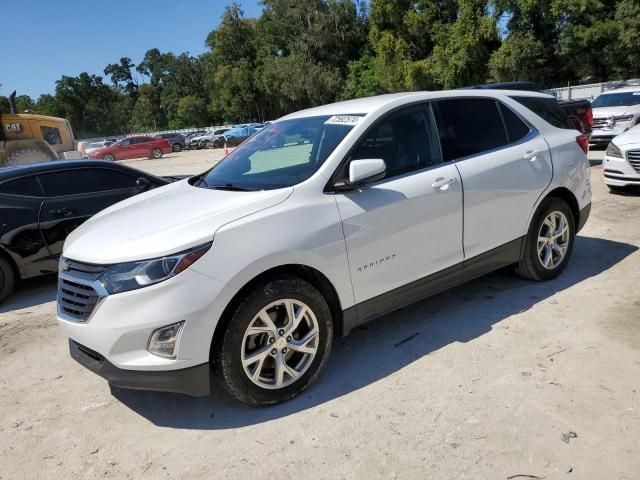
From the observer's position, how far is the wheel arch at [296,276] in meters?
2.92

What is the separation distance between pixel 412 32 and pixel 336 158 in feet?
167

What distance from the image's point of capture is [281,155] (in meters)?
3.94

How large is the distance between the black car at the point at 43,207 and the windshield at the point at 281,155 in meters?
2.14

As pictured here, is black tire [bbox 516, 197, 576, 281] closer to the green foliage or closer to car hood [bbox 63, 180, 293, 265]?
car hood [bbox 63, 180, 293, 265]

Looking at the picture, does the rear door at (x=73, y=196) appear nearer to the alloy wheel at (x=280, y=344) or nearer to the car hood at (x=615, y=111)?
the alloy wheel at (x=280, y=344)

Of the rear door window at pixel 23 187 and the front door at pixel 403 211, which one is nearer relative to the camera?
the front door at pixel 403 211

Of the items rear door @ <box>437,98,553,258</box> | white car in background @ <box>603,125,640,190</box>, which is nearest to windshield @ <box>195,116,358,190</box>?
rear door @ <box>437,98,553,258</box>

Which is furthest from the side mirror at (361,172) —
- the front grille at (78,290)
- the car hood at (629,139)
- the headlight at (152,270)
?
the car hood at (629,139)

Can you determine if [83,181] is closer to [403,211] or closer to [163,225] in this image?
[163,225]

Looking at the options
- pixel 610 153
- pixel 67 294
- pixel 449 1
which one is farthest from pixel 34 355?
pixel 449 1

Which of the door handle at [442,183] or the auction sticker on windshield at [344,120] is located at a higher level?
the auction sticker on windshield at [344,120]

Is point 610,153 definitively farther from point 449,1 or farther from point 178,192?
point 449,1

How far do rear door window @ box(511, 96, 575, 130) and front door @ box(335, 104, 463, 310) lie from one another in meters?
1.31

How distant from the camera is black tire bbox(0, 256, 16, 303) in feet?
18.7
